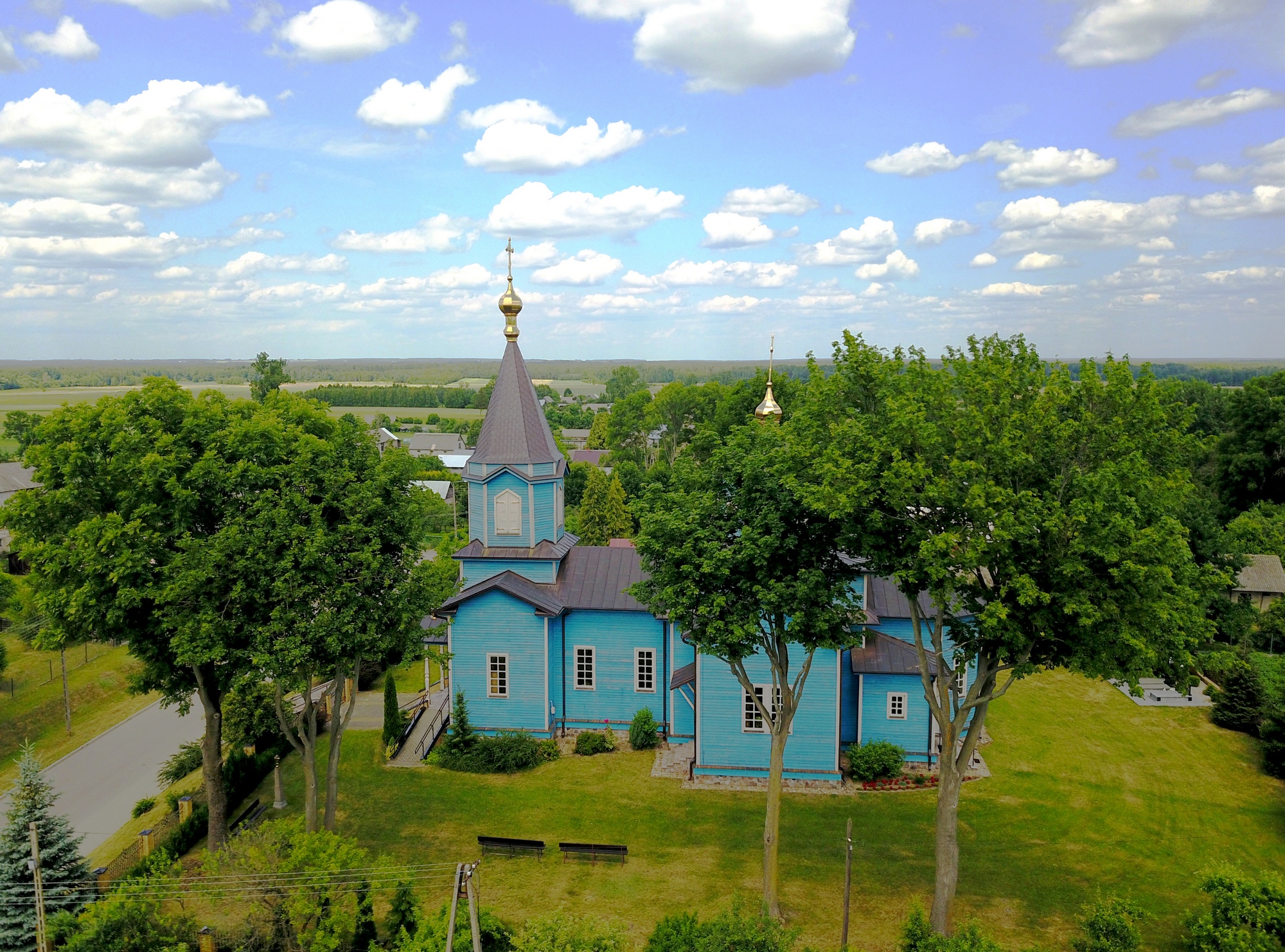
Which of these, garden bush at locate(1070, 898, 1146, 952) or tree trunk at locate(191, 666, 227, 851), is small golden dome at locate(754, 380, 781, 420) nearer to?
garden bush at locate(1070, 898, 1146, 952)

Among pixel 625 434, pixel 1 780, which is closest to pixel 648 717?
pixel 1 780

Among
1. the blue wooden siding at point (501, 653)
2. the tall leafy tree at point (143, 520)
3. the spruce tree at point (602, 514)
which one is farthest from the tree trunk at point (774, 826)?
the spruce tree at point (602, 514)

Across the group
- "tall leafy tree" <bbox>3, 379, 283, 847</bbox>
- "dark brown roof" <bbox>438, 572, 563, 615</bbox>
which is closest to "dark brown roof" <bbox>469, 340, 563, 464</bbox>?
"dark brown roof" <bbox>438, 572, 563, 615</bbox>

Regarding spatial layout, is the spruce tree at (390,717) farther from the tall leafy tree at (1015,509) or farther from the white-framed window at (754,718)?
the tall leafy tree at (1015,509)

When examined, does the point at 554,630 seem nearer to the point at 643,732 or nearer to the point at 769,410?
the point at 643,732

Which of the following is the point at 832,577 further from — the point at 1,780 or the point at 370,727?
the point at 1,780
